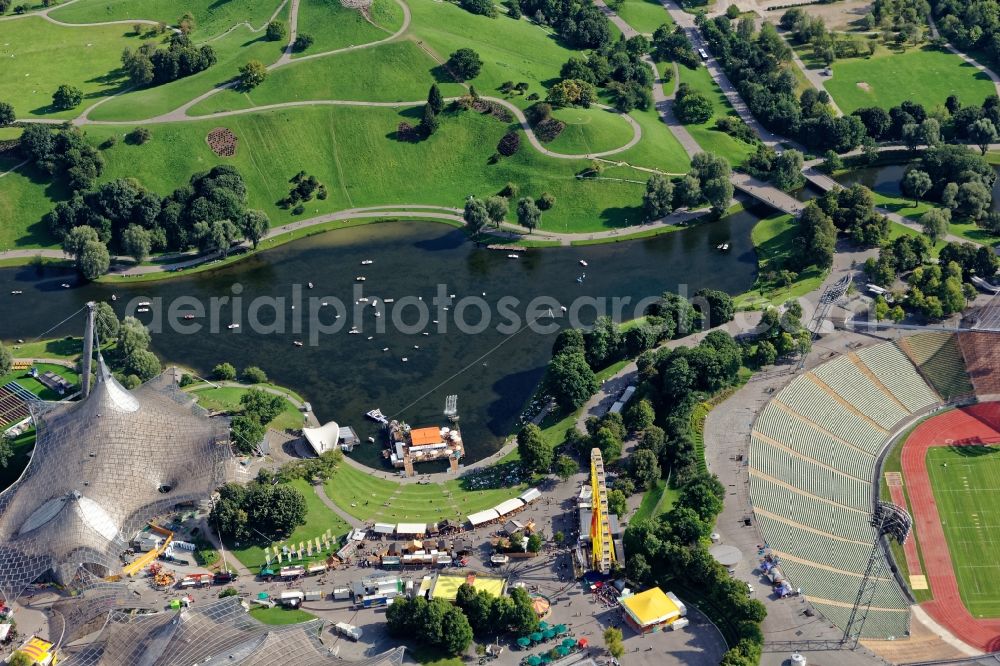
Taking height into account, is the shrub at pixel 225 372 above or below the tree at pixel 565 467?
below

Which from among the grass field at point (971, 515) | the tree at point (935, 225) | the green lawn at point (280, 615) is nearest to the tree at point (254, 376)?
the green lawn at point (280, 615)

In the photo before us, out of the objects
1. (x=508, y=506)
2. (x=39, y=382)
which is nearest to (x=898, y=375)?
(x=508, y=506)

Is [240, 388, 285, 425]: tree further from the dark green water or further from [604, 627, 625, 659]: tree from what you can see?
[604, 627, 625, 659]: tree

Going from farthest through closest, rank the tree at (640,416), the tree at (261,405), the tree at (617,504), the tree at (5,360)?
the tree at (5,360)
the tree at (261,405)
the tree at (640,416)
the tree at (617,504)

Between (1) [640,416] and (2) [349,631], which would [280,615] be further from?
(1) [640,416]

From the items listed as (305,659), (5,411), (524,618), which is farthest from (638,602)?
(5,411)

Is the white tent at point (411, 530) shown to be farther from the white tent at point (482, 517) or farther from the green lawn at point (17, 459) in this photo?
the green lawn at point (17, 459)
